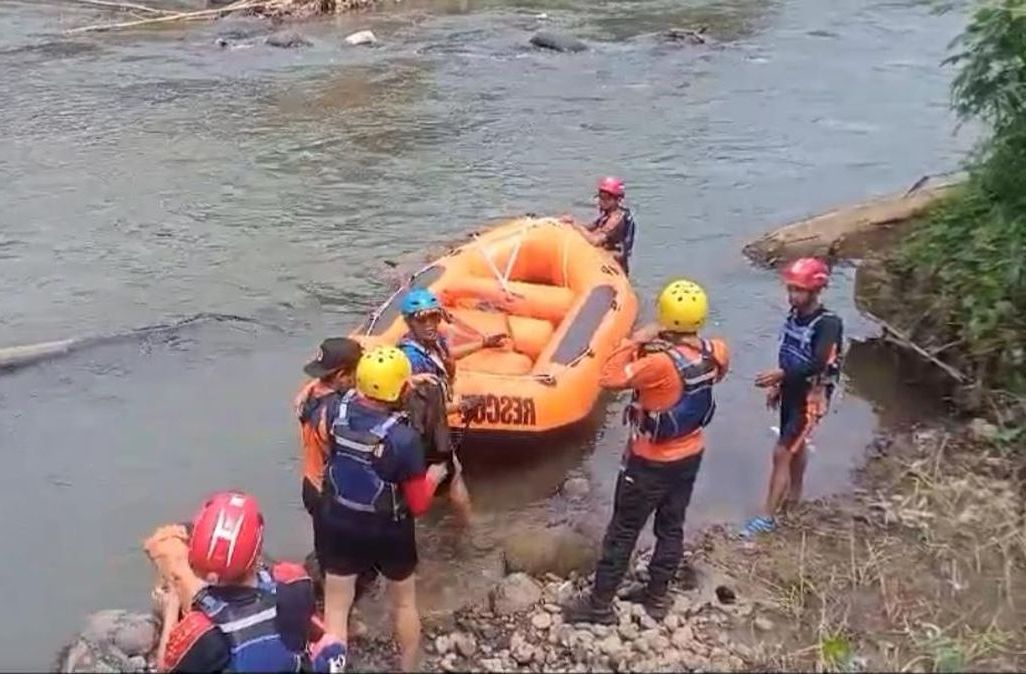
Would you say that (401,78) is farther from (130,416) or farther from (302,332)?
(130,416)

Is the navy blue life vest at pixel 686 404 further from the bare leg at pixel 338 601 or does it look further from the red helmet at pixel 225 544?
the red helmet at pixel 225 544

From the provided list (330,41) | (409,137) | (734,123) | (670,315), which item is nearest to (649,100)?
(734,123)

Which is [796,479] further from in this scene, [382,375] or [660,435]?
[382,375]

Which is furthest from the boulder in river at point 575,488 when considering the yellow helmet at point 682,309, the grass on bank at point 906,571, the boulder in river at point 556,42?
the boulder in river at point 556,42

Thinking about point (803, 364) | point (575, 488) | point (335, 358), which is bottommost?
point (575, 488)

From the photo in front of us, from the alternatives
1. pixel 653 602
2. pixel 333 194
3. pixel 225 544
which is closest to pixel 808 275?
pixel 653 602

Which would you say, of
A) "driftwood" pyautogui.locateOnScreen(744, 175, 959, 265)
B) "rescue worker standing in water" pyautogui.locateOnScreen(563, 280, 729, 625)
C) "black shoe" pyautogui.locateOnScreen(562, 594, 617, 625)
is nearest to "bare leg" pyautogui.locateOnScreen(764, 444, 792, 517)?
"rescue worker standing in water" pyautogui.locateOnScreen(563, 280, 729, 625)

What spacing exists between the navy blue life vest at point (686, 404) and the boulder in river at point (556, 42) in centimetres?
1521

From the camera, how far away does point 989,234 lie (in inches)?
335

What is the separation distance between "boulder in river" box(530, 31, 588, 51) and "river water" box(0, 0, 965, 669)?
1.00ft

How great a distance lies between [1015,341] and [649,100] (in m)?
10.4

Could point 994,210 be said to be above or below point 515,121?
above

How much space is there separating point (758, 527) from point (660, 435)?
1526mm

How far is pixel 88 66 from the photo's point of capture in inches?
761
